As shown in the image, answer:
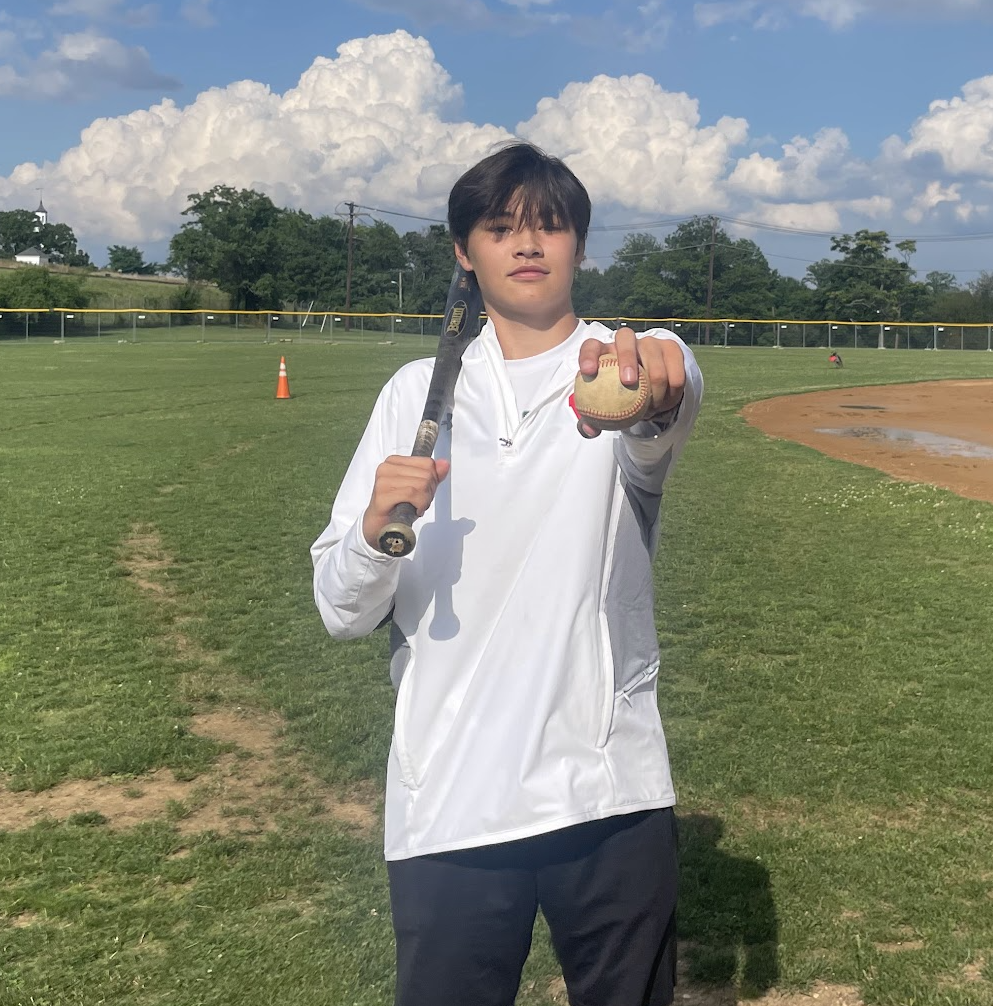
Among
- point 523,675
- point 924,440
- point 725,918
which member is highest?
point 523,675

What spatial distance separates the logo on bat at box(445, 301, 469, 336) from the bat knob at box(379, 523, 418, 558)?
1.77ft

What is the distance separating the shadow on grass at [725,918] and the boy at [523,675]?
1331mm

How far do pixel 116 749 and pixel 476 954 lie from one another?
3.27 m

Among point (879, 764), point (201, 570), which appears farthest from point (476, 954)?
point (201, 570)

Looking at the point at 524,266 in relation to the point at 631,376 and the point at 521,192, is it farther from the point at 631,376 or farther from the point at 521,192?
the point at 631,376

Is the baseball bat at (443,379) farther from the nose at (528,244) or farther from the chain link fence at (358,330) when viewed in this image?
the chain link fence at (358,330)

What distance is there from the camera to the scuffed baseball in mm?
1578

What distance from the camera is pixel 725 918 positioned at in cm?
335

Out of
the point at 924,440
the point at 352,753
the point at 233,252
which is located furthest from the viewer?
the point at 233,252

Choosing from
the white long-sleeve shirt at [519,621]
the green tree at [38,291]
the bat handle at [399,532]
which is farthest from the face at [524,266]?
the green tree at [38,291]

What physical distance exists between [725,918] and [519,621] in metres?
1.99

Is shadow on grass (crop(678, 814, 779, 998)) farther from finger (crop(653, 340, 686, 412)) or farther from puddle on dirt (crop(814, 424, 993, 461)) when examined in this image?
puddle on dirt (crop(814, 424, 993, 461))

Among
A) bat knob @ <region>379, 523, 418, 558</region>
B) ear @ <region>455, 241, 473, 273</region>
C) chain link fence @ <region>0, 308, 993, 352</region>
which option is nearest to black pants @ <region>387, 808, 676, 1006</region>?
bat knob @ <region>379, 523, 418, 558</region>

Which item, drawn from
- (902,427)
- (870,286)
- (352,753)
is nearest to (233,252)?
(870,286)
